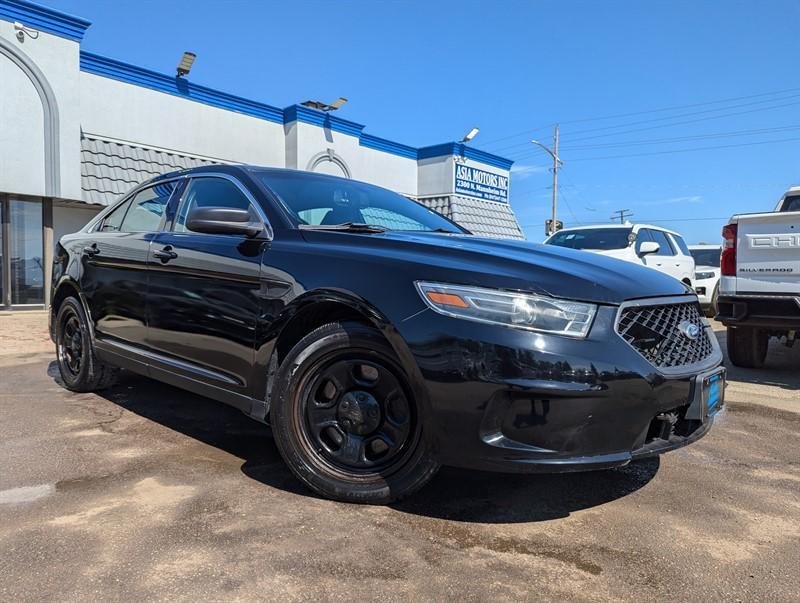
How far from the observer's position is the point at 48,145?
11062mm

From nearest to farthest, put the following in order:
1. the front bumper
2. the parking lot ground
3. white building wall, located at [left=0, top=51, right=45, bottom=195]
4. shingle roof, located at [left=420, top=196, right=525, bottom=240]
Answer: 1. the parking lot ground
2. the front bumper
3. white building wall, located at [left=0, top=51, right=45, bottom=195]
4. shingle roof, located at [left=420, top=196, right=525, bottom=240]

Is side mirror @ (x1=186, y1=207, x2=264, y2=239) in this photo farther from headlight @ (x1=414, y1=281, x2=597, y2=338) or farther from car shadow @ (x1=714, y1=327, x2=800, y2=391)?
car shadow @ (x1=714, y1=327, x2=800, y2=391)

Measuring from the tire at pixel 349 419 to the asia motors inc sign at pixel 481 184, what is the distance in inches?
644

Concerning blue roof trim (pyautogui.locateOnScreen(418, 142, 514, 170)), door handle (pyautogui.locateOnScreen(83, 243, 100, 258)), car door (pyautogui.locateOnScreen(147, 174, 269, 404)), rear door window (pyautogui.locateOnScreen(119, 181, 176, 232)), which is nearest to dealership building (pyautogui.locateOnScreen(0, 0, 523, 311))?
blue roof trim (pyautogui.locateOnScreen(418, 142, 514, 170))

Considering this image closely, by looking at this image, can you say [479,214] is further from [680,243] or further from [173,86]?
[173,86]

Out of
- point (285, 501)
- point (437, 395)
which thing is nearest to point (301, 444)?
point (285, 501)

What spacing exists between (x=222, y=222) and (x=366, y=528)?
162cm

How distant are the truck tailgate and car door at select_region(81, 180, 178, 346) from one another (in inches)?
196

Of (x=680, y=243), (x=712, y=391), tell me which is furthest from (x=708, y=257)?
(x=712, y=391)

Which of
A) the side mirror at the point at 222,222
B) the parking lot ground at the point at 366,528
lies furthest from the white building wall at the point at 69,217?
the side mirror at the point at 222,222

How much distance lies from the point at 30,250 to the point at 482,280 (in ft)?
39.2

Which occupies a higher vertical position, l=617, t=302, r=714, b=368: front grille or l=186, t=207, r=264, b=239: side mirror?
l=186, t=207, r=264, b=239: side mirror

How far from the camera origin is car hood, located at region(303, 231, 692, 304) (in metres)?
2.39

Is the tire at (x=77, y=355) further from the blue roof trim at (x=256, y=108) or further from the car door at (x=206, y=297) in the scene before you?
the blue roof trim at (x=256, y=108)
